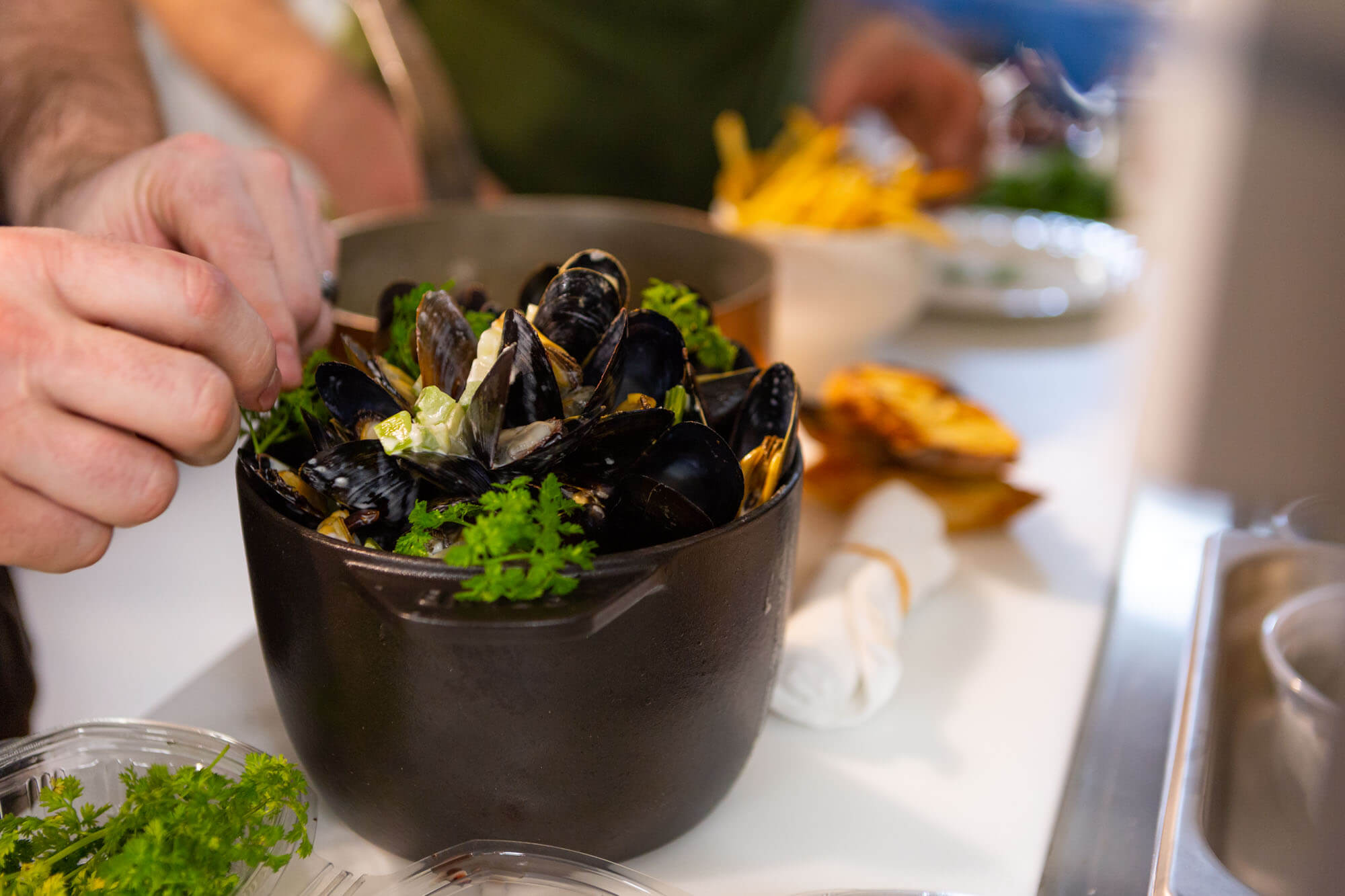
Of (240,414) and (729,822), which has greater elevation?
(240,414)

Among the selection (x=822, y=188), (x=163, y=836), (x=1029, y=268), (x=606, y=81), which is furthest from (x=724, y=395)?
(x=606, y=81)

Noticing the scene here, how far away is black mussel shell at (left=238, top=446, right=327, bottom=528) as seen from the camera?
45cm

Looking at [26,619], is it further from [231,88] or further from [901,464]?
[231,88]

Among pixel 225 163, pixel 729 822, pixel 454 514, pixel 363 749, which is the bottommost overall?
pixel 729 822

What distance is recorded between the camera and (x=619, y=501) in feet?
1.44

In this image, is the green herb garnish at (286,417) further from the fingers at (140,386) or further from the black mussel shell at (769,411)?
the black mussel shell at (769,411)

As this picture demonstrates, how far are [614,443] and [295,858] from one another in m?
0.28

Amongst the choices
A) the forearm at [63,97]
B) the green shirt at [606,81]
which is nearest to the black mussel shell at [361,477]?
the forearm at [63,97]

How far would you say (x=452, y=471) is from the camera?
17.2 inches

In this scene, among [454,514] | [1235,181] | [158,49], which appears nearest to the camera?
[454,514]

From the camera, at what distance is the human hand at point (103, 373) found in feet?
1.39

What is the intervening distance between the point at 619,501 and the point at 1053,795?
0.37 m

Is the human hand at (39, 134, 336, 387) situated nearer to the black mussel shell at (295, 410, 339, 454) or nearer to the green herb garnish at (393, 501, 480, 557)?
the black mussel shell at (295, 410, 339, 454)

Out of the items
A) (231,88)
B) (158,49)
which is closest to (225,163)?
(231,88)
